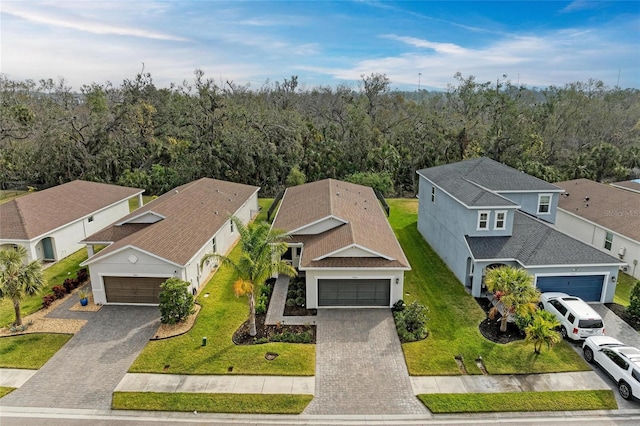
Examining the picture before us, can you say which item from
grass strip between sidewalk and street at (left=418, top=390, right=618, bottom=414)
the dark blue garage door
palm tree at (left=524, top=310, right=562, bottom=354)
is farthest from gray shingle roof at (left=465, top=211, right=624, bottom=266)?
grass strip between sidewalk and street at (left=418, top=390, right=618, bottom=414)

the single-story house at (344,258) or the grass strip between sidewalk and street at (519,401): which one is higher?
the single-story house at (344,258)

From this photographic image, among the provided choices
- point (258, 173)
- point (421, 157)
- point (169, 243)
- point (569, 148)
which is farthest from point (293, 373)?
point (569, 148)

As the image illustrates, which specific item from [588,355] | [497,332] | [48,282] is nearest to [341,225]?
[497,332]

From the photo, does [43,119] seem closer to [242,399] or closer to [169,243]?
[169,243]

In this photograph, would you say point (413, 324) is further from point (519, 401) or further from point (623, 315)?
point (623, 315)

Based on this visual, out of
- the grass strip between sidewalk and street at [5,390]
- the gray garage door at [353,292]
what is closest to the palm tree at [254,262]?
the gray garage door at [353,292]

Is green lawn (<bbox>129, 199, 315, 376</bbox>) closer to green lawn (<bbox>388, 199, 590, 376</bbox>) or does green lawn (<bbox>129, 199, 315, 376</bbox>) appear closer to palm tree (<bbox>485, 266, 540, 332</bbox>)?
green lawn (<bbox>388, 199, 590, 376</bbox>)

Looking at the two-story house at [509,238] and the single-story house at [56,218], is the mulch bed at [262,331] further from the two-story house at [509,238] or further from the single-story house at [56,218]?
the single-story house at [56,218]
